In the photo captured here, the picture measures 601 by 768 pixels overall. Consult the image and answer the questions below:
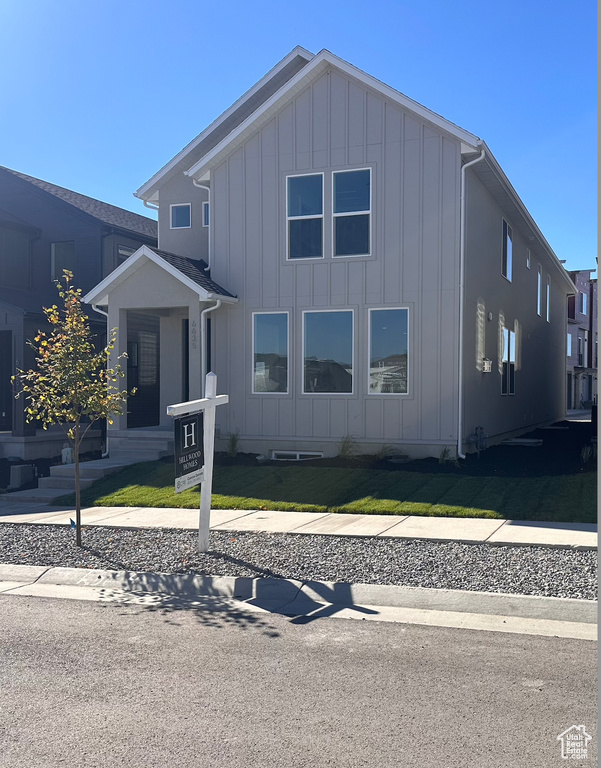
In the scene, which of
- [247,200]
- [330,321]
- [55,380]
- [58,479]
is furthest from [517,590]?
[247,200]

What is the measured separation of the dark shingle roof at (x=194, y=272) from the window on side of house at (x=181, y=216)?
2566mm

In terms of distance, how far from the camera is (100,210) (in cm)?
2372

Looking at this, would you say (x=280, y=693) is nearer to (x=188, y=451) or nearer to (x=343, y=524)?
(x=188, y=451)

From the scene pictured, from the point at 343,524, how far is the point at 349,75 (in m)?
8.93

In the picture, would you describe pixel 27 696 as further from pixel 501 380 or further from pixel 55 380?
pixel 501 380

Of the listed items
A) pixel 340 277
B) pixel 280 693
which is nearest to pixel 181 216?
pixel 340 277

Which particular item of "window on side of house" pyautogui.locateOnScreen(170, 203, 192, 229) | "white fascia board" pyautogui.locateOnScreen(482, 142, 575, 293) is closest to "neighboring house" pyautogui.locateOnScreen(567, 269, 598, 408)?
"white fascia board" pyautogui.locateOnScreen(482, 142, 575, 293)

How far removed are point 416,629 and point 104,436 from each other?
12775mm

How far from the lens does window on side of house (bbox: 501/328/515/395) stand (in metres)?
18.5

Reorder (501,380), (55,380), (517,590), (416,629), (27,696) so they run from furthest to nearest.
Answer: (501,380), (55,380), (517,590), (416,629), (27,696)

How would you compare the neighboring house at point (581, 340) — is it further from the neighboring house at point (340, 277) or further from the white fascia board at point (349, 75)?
the white fascia board at point (349, 75)

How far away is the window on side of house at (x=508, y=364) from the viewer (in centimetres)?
1851

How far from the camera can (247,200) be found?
15531 millimetres

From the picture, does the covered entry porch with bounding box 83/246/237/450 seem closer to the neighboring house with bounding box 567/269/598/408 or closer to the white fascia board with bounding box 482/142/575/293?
the white fascia board with bounding box 482/142/575/293
